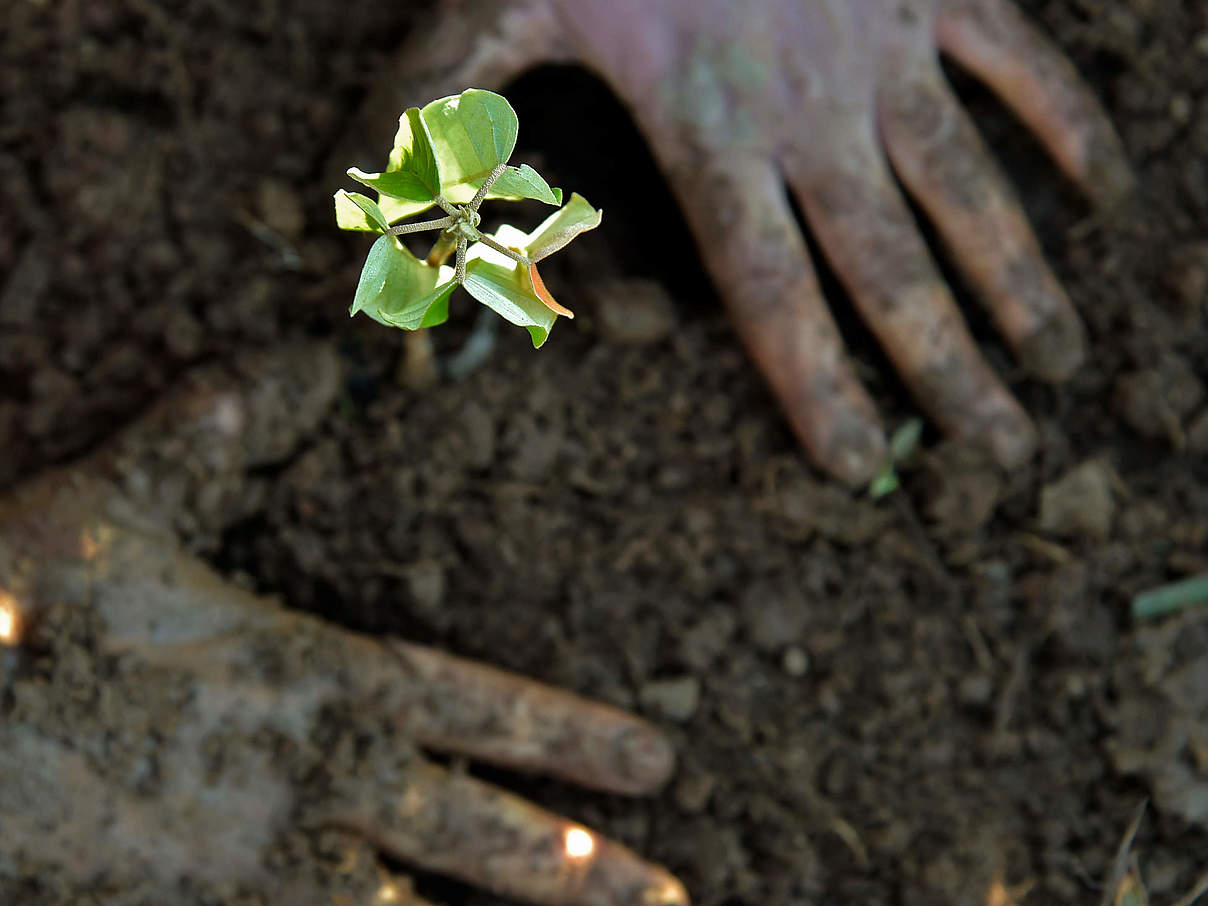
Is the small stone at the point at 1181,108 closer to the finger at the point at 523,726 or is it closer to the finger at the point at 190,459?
the finger at the point at 523,726

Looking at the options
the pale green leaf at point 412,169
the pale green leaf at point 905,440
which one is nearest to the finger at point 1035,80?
the pale green leaf at point 905,440

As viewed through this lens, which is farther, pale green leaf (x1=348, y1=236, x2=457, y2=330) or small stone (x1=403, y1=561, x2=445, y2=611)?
small stone (x1=403, y1=561, x2=445, y2=611)

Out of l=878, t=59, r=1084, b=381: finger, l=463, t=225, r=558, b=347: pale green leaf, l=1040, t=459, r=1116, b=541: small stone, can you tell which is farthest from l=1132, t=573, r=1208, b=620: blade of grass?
l=463, t=225, r=558, b=347: pale green leaf

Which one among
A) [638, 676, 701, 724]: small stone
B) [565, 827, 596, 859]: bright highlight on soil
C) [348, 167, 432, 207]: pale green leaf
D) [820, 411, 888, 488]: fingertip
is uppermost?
[348, 167, 432, 207]: pale green leaf

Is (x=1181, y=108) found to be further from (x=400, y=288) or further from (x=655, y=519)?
(x=400, y=288)

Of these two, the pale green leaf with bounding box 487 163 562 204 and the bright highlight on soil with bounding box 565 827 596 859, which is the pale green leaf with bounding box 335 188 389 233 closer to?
the pale green leaf with bounding box 487 163 562 204

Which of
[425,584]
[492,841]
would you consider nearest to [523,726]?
[492,841]
